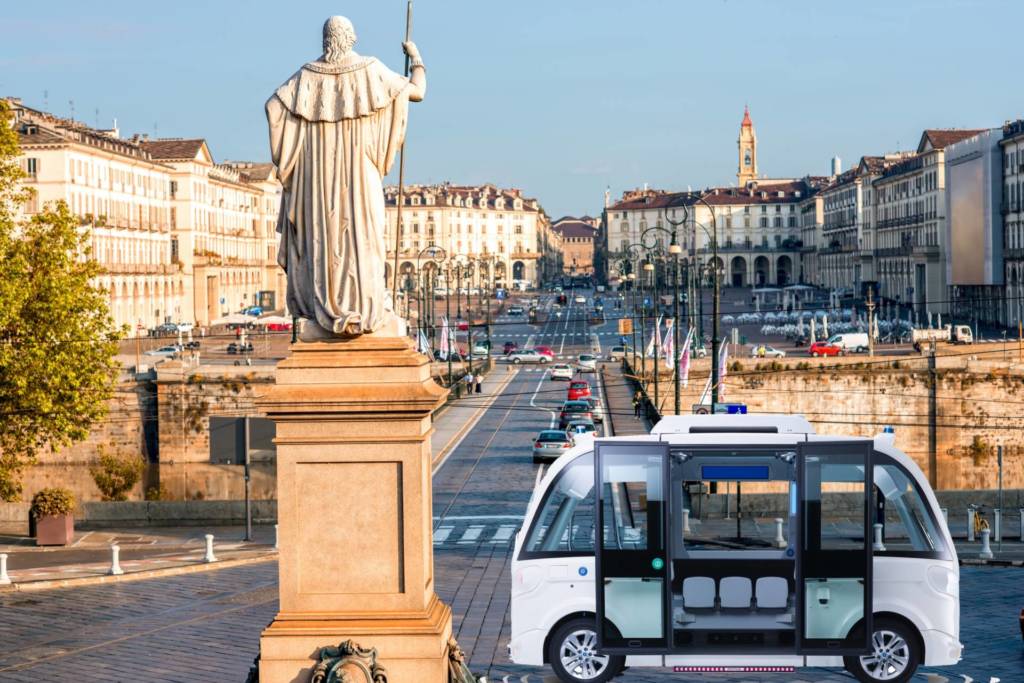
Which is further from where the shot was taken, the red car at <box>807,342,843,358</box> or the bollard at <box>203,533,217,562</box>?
the red car at <box>807,342,843,358</box>

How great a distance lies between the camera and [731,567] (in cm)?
1498

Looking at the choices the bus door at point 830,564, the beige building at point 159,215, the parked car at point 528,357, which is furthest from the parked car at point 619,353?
the bus door at point 830,564

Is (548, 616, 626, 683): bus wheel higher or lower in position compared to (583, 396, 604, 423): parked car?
higher

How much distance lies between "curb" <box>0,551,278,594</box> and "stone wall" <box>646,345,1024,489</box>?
38455 millimetres

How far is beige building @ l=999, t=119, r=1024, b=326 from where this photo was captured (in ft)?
315

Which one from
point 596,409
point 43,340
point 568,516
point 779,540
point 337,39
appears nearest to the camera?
point 337,39

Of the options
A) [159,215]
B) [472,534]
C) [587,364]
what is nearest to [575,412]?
[472,534]

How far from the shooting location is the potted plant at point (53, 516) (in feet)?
103

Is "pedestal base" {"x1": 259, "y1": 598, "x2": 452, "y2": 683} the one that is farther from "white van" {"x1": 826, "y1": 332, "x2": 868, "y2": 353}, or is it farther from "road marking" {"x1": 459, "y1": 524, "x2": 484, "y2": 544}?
"white van" {"x1": 826, "y1": 332, "x2": 868, "y2": 353}

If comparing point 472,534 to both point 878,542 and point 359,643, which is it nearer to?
point 878,542

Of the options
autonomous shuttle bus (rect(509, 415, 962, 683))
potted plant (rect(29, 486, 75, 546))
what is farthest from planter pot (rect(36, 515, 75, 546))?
autonomous shuttle bus (rect(509, 415, 962, 683))

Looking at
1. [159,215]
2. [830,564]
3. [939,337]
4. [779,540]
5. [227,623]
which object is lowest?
[227,623]

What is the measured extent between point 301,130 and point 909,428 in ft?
188

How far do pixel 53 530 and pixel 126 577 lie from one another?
6.84m
